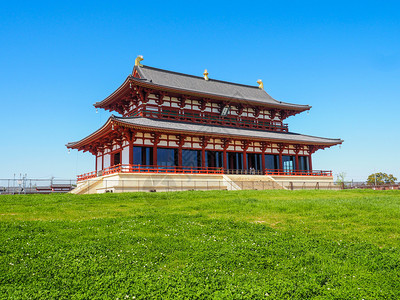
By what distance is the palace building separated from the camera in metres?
33.6

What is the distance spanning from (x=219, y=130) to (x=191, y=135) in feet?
13.8

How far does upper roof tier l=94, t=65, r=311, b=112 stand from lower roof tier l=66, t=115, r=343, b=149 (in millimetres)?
3721

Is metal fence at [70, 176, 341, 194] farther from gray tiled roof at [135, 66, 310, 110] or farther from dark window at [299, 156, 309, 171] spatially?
gray tiled roof at [135, 66, 310, 110]

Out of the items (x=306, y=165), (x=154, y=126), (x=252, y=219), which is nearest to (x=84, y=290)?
(x=252, y=219)

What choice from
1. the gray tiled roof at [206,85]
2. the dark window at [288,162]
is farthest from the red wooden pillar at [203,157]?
the dark window at [288,162]

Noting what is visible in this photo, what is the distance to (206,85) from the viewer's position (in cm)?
4616

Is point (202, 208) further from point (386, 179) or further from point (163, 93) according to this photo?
point (386, 179)

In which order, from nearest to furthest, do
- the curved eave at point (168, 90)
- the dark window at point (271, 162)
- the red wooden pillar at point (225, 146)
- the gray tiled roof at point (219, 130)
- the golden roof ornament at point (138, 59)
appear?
1. the gray tiled roof at point (219, 130)
2. the curved eave at point (168, 90)
3. the red wooden pillar at point (225, 146)
4. the golden roof ornament at point (138, 59)
5. the dark window at point (271, 162)

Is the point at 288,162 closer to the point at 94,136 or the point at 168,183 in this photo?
the point at 168,183

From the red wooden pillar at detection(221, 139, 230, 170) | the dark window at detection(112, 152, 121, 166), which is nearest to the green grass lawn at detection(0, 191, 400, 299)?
the dark window at detection(112, 152, 121, 166)

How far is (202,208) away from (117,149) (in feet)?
68.8

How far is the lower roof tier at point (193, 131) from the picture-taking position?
30891mm

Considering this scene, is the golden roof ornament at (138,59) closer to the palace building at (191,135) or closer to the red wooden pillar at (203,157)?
the palace building at (191,135)

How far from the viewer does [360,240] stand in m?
10.9
